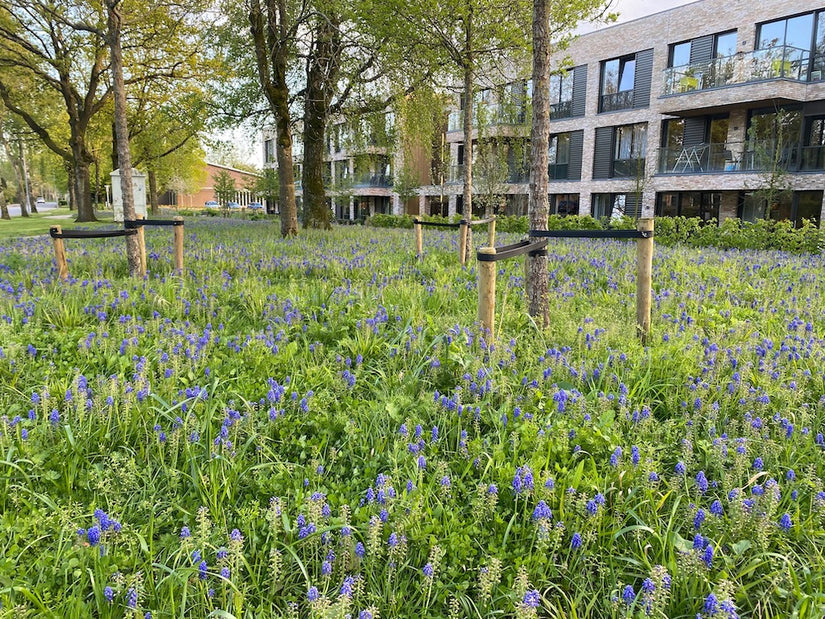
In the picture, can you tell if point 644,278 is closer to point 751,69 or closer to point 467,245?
point 467,245

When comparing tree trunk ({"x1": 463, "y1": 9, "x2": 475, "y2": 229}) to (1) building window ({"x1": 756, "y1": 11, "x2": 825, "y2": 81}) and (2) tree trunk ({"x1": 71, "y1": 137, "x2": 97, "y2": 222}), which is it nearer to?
(1) building window ({"x1": 756, "y1": 11, "x2": 825, "y2": 81})

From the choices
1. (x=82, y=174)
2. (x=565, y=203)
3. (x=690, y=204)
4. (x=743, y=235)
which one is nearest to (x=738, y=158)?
(x=690, y=204)

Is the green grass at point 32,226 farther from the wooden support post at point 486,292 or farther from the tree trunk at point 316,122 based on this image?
the wooden support post at point 486,292

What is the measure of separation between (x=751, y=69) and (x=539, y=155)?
20.4 meters

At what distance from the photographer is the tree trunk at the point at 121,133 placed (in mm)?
6898

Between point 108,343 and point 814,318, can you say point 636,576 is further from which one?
point 814,318

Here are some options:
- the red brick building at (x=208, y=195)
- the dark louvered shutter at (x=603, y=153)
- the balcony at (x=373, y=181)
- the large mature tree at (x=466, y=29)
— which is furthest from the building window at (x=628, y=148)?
the red brick building at (x=208, y=195)

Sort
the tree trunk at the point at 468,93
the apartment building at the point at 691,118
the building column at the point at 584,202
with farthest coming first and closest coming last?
the building column at the point at 584,202 → the apartment building at the point at 691,118 → the tree trunk at the point at 468,93

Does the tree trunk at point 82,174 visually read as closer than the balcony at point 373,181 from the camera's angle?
Yes

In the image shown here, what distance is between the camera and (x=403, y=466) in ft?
9.10

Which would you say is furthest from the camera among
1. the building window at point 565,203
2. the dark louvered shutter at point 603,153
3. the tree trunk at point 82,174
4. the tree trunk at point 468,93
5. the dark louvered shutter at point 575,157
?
the building window at point 565,203

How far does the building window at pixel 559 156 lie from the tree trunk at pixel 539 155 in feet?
84.9

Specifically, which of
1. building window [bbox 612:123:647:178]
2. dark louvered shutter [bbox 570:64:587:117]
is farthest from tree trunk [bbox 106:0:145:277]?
dark louvered shutter [bbox 570:64:587:117]

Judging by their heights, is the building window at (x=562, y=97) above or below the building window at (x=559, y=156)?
above
